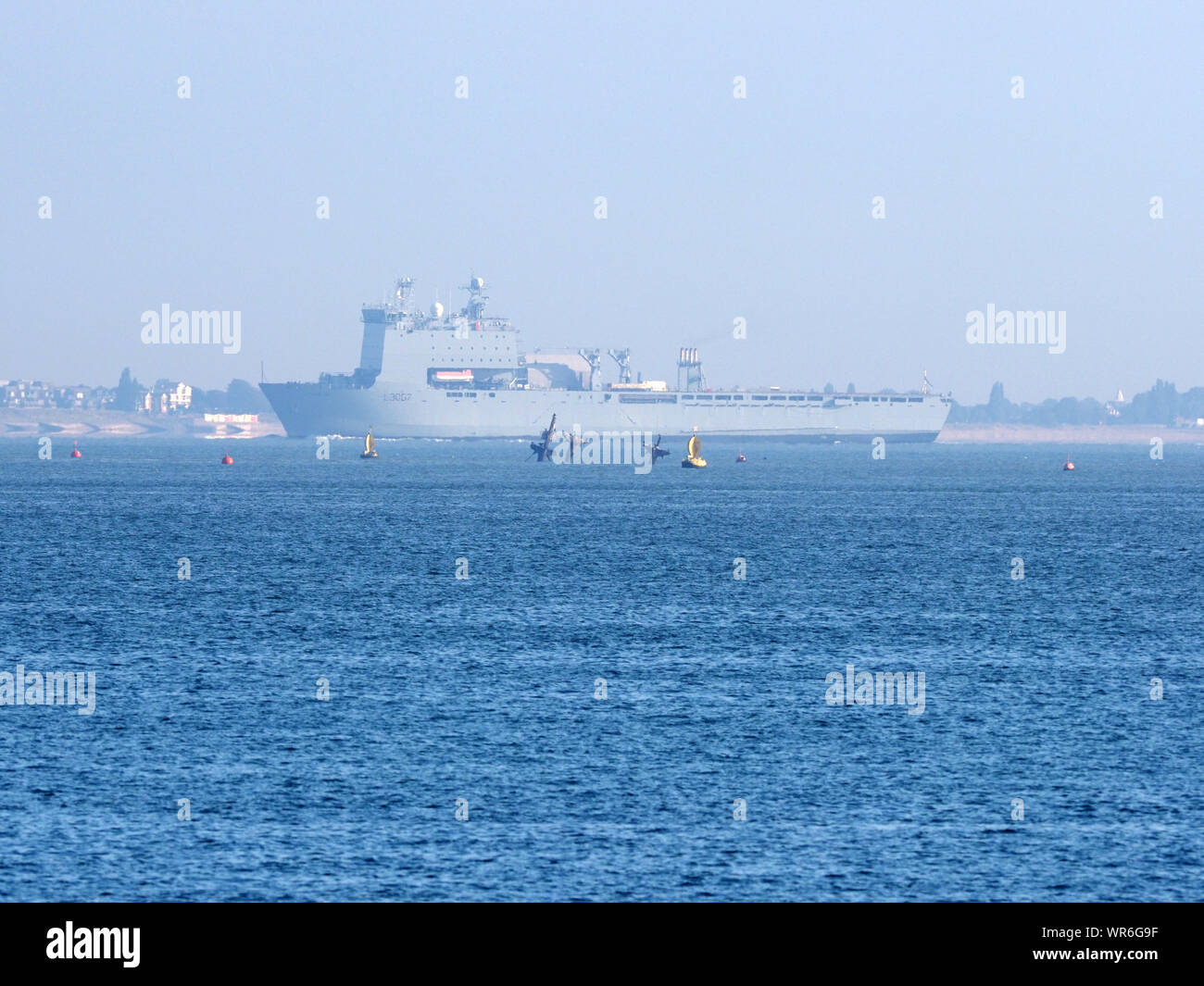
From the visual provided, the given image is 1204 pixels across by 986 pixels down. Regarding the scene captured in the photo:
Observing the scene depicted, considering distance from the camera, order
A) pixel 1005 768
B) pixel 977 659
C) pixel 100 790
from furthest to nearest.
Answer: pixel 977 659
pixel 1005 768
pixel 100 790

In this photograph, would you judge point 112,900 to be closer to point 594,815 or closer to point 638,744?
point 594,815

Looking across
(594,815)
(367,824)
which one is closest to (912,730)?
(594,815)

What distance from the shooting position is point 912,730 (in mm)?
25828

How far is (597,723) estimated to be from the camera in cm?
2588

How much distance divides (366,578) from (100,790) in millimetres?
29425

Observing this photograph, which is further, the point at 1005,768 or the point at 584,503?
the point at 584,503

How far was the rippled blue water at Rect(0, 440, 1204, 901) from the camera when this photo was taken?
17859mm

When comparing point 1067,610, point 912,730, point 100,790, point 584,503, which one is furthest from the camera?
point 584,503

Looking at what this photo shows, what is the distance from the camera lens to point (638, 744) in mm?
24266

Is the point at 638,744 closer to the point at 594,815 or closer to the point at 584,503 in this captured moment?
the point at 594,815

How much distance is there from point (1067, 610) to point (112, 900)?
1243 inches

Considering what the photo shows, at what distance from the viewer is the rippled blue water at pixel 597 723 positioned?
58.6 feet
